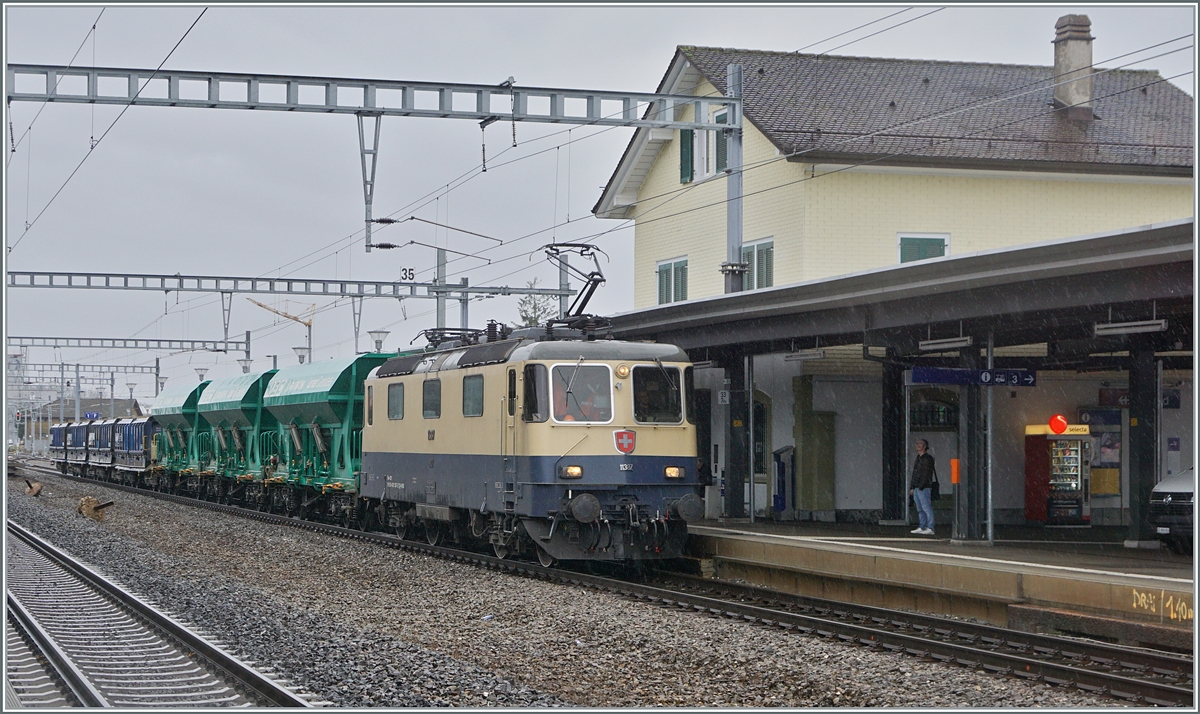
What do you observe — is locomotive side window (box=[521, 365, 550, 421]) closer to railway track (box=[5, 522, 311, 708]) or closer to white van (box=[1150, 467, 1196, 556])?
railway track (box=[5, 522, 311, 708])

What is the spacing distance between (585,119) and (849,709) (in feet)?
41.0

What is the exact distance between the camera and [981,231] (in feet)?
88.6

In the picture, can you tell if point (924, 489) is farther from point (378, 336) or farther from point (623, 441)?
point (378, 336)

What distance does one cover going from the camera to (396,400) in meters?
21.3

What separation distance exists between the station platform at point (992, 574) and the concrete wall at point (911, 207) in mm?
7399

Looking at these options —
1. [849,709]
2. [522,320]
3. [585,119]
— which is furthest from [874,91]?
[522,320]

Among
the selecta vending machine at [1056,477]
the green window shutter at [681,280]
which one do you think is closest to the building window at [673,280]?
the green window shutter at [681,280]

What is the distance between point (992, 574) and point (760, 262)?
1512 cm

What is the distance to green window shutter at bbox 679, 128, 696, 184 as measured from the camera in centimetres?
2964

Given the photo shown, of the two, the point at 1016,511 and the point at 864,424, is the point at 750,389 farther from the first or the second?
the point at 1016,511

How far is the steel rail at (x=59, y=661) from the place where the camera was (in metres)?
9.32

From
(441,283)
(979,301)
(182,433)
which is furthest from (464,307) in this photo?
(979,301)

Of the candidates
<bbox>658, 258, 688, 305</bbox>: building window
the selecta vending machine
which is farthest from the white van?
<bbox>658, 258, 688, 305</bbox>: building window

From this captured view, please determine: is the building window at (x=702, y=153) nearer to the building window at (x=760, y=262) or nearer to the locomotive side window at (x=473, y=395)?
the building window at (x=760, y=262)
